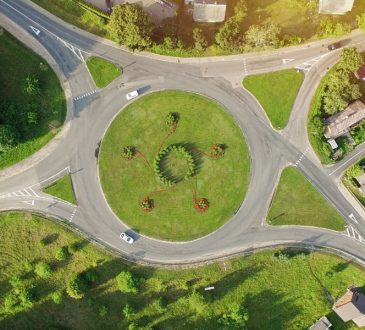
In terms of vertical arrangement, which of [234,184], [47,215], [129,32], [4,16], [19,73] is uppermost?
[4,16]

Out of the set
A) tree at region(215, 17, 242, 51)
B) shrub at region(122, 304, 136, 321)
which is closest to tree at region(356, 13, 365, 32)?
tree at region(215, 17, 242, 51)

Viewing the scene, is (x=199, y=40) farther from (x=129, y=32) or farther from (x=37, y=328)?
(x=37, y=328)

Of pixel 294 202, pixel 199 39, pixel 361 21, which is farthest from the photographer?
pixel 294 202

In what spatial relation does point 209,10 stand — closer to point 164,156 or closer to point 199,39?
point 199,39

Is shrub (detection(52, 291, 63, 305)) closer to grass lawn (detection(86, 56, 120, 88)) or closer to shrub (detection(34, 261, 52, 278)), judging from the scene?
shrub (detection(34, 261, 52, 278))

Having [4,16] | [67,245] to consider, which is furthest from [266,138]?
[4,16]

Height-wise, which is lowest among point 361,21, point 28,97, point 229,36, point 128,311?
point 128,311

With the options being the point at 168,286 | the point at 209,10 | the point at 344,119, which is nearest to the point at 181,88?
the point at 209,10
